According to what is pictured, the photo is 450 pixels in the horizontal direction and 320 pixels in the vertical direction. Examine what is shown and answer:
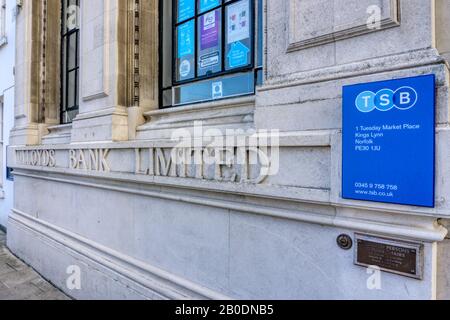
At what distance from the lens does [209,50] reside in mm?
4164

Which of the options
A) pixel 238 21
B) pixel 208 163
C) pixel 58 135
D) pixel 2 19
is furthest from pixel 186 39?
pixel 2 19

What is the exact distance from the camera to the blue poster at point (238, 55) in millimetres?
3736

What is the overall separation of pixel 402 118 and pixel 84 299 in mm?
4849

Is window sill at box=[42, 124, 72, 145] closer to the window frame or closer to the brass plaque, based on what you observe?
the window frame

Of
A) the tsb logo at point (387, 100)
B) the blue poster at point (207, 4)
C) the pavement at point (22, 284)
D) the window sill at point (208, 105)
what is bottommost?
the pavement at point (22, 284)

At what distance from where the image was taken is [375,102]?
2.20m

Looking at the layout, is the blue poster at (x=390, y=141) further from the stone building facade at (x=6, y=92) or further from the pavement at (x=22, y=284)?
the stone building facade at (x=6, y=92)

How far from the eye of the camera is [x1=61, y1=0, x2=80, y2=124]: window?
6.61 metres

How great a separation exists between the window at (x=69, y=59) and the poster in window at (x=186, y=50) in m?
2.96

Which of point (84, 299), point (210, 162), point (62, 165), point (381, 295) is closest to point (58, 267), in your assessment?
point (84, 299)

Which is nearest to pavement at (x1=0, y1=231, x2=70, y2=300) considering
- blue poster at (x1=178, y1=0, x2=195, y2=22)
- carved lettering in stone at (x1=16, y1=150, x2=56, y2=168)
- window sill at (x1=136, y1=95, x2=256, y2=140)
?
carved lettering in stone at (x1=16, y1=150, x2=56, y2=168)

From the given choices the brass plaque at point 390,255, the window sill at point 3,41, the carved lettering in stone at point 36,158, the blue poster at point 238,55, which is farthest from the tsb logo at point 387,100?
the window sill at point 3,41

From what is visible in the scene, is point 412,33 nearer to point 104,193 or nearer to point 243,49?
point 243,49

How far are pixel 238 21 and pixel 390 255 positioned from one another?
9.50 feet
